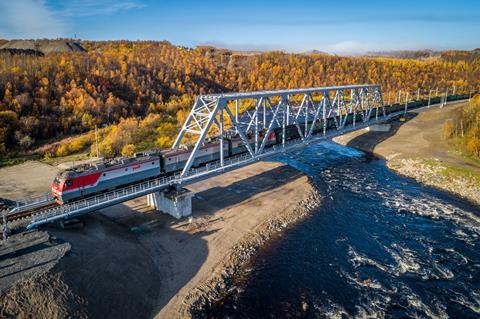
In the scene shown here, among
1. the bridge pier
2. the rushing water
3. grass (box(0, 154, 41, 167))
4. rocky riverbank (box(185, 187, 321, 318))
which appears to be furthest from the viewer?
grass (box(0, 154, 41, 167))

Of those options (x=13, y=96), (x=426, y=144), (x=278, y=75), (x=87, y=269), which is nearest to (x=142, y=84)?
(x=13, y=96)

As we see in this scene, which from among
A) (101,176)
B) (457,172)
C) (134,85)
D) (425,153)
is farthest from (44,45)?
(457,172)

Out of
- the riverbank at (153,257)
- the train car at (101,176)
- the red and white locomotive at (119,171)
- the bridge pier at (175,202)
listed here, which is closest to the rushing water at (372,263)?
the riverbank at (153,257)

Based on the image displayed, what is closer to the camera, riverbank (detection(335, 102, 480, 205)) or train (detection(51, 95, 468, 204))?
train (detection(51, 95, 468, 204))

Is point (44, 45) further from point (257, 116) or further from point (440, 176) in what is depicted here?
point (440, 176)

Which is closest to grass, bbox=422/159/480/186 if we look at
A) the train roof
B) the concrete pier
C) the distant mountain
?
the concrete pier

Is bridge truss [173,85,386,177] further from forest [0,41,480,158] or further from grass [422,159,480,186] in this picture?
forest [0,41,480,158]
